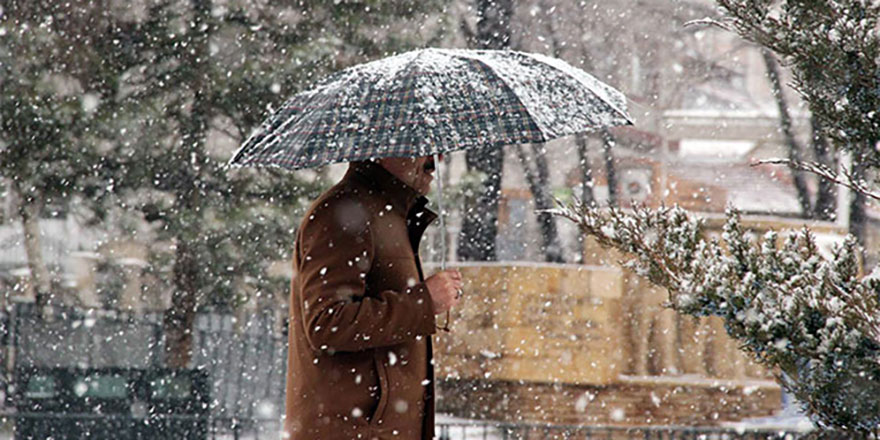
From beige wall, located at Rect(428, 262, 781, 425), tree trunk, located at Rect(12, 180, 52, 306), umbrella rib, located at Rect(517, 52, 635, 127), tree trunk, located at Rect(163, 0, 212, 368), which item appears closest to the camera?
umbrella rib, located at Rect(517, 52, 635, 127)

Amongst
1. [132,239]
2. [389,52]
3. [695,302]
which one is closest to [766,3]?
[695,302]

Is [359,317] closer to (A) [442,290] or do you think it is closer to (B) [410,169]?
(A) [442,290]

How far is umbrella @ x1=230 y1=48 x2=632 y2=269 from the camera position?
122 inches

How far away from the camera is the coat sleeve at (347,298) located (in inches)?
118

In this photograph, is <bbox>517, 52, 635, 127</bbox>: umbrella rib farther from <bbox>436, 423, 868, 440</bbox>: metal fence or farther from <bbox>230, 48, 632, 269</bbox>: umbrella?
<bbox>436, 423, 868, 440</bbox>: metal fence

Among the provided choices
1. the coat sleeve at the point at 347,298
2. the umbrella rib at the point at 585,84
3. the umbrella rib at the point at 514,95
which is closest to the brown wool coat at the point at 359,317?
the coat sleeve at the point at 347,298

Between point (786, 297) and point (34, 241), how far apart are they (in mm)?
13571

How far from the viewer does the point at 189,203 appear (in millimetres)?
12430

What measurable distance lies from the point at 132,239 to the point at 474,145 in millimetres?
11218

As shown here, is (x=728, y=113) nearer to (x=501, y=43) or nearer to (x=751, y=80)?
(x=501, y=43)

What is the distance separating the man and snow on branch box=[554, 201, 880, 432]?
50 cm

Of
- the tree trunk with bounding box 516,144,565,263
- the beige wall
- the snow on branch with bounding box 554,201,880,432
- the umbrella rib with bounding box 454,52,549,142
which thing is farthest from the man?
the tree trunk with bounding box 516,144,565,263

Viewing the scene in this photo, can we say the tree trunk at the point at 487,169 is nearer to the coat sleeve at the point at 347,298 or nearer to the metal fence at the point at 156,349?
the metal fence at the point at 156,349

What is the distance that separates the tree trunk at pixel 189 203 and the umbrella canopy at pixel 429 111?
8531 millimetres
